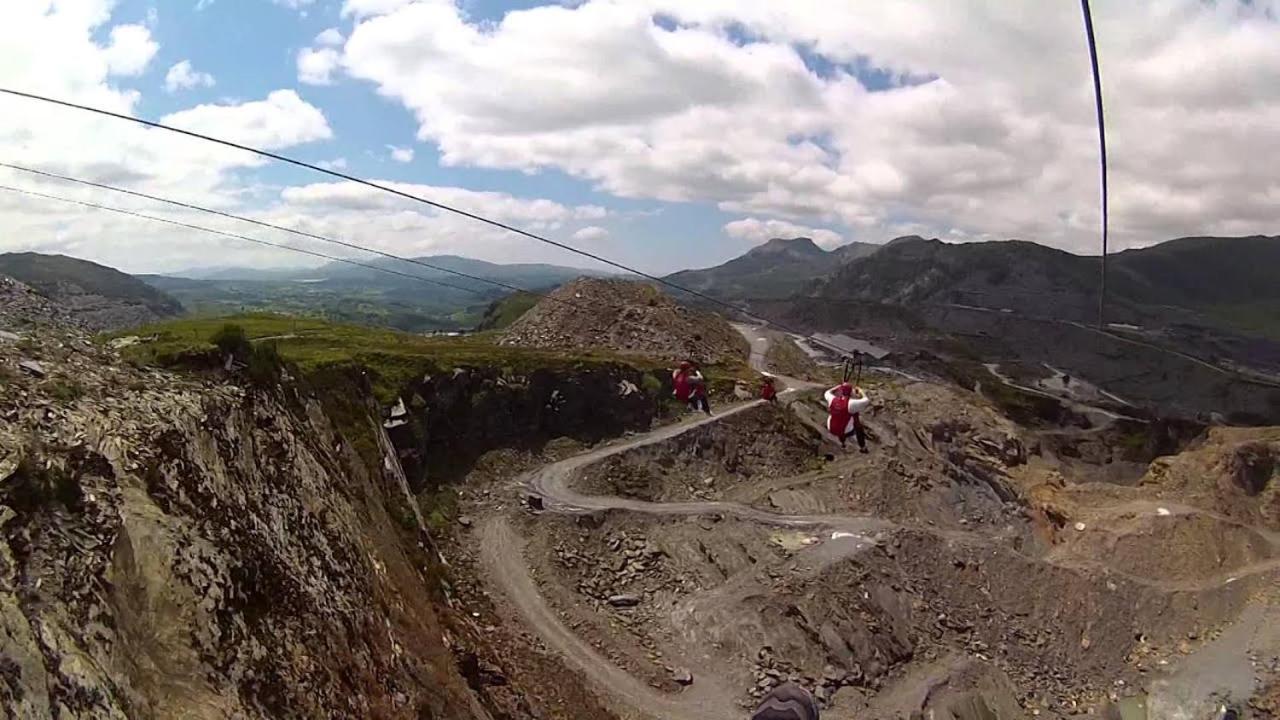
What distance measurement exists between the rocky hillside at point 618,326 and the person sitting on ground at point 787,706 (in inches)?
2937

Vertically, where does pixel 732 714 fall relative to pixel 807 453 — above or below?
below

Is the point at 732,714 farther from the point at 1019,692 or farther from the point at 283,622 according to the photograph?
the point at 283,622

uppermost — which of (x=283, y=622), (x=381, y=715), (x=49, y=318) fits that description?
(x=49, y=318)

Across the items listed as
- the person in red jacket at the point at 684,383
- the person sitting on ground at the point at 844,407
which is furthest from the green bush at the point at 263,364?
the person sitting on ground at the point at 844,407

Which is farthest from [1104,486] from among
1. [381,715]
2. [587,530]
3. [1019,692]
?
[381,715]

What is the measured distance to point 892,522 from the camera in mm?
54812

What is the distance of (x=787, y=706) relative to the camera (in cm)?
895

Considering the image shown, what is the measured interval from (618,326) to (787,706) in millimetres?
83824

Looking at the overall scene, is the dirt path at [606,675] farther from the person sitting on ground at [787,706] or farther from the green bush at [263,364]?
the person sitting on ground at [787,706]

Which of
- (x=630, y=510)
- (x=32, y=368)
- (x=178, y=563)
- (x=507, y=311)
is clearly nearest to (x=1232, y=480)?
(x=630, y=510)

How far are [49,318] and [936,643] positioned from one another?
148 feet

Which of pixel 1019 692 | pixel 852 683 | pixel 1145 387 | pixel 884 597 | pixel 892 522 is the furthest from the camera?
pixel 1145 387

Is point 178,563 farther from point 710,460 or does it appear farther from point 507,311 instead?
point 507,311

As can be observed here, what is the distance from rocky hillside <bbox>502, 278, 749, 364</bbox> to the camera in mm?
89062
